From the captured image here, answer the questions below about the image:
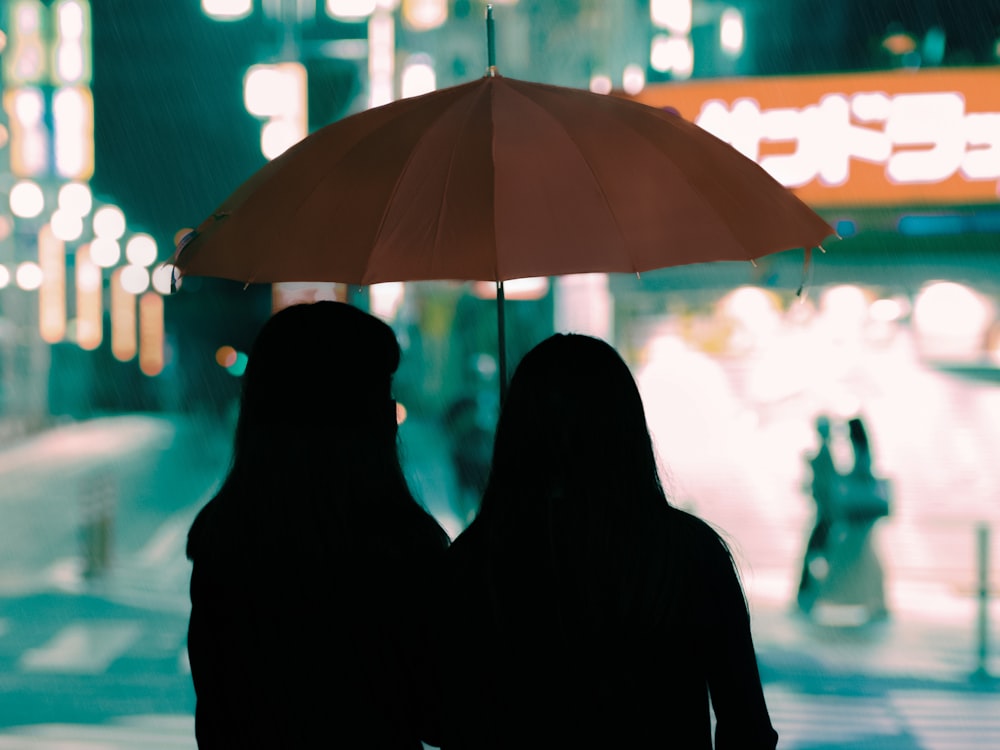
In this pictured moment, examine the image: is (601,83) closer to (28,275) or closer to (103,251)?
(28,275)

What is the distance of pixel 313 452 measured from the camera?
1.82 m

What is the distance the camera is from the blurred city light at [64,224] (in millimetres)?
25938

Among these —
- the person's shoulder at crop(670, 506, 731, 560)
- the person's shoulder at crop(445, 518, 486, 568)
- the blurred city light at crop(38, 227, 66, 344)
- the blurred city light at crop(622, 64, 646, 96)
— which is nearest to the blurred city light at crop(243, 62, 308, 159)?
the blurred city light at crop(622, 64, 646, 96)

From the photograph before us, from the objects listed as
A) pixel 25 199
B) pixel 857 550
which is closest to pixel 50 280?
pixel 25 199

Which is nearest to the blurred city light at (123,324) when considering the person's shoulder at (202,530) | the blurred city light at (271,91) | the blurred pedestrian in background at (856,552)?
the blurred city light at (271,91)

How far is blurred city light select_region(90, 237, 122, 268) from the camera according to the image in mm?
30484

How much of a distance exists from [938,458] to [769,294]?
8.53 ft

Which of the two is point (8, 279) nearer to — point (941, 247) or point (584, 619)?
point (941, 247)

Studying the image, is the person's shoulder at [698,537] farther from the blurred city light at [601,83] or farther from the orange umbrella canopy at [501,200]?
the blurred city light at [601,83]

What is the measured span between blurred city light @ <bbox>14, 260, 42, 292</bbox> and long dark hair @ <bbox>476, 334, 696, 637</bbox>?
27.9 meters

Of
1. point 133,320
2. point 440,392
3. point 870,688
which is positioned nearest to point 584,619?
point 870,688

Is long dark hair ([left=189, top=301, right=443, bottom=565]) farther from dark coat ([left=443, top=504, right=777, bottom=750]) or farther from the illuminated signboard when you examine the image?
the illuminated signboard

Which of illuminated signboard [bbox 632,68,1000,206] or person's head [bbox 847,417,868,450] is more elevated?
illuminated signboard [bbox 632,68,1000,206]

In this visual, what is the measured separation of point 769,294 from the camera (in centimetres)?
1204
